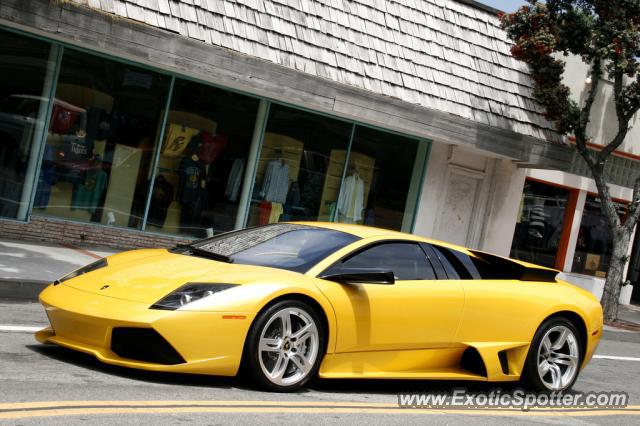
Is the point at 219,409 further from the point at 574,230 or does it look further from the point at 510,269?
the point at 574,230

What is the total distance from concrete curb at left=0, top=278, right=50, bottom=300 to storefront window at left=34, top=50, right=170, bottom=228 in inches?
155

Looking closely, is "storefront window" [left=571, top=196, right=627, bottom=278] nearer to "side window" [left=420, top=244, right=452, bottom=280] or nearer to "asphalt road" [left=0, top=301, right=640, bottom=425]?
"asphalt road" [left=0, top=301, right=640, bottom=425]

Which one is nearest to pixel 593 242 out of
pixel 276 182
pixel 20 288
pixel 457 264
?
pixel 276 182

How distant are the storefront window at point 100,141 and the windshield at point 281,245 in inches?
260

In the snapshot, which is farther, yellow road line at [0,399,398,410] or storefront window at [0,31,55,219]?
storefront window at [0,31,55,219]

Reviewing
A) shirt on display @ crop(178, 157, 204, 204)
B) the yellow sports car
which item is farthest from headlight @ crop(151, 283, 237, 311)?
shirt on display @ crop(178, 157, 204, 204)

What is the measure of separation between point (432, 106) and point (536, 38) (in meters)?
2.61

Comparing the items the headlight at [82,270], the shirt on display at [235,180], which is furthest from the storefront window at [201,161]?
the headlight at [82,270]

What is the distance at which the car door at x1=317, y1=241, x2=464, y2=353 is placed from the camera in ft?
22.7

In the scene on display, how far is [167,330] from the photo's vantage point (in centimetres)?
611

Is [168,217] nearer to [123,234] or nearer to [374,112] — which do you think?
[123,234]

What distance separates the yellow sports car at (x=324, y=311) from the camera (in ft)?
20.6

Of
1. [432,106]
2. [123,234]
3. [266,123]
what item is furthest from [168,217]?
[432,106]

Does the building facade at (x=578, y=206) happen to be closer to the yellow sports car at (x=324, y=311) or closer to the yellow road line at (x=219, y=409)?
the yellow sports car at (x=324, y=311)
